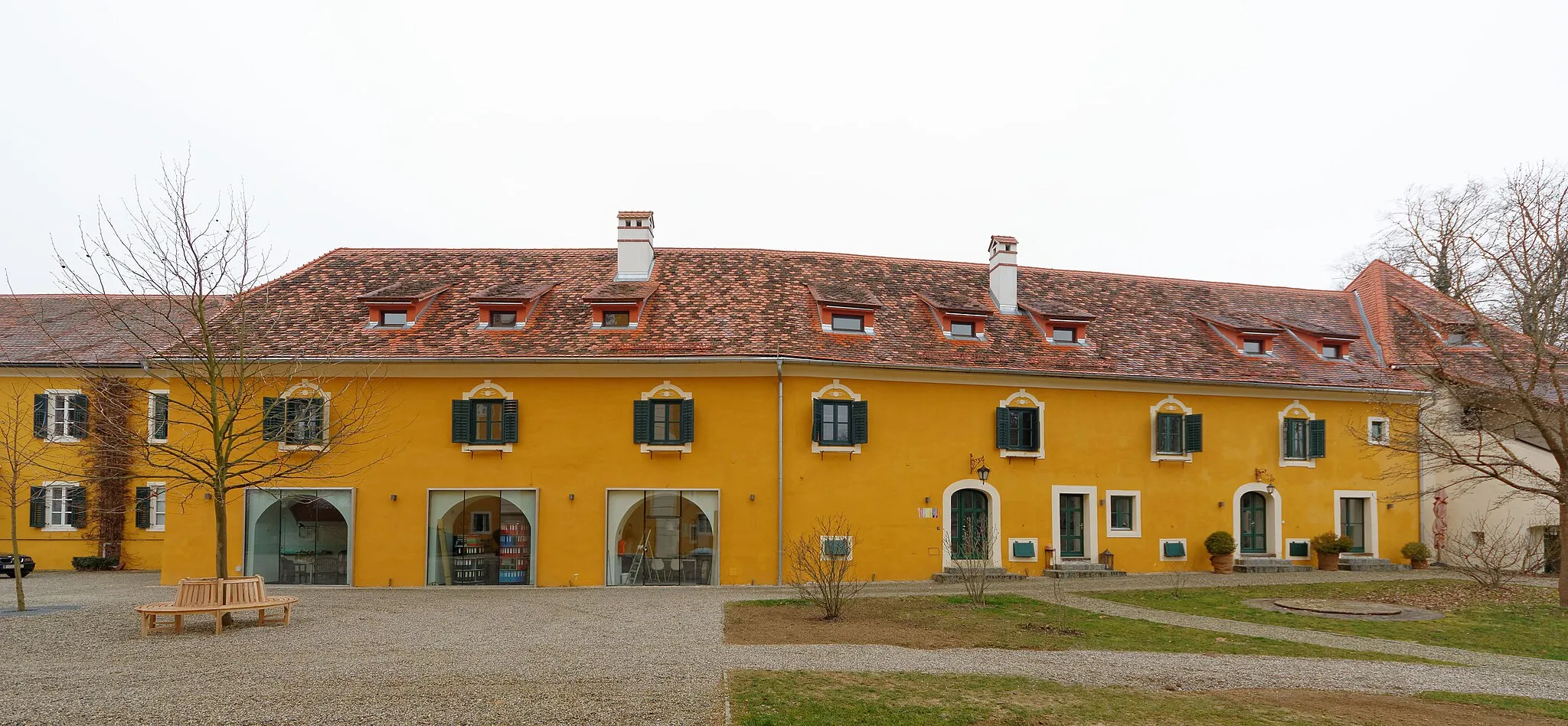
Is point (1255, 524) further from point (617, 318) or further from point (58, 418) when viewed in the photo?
point (58, 418)

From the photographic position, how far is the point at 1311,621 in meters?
17.2

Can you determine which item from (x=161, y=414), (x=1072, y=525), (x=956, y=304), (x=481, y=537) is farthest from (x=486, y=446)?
(x=1072, y=525)

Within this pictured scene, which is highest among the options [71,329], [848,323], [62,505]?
[71,329]

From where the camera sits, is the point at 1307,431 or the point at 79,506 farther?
the point at 79,506

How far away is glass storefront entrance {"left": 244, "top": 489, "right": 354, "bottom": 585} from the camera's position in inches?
912

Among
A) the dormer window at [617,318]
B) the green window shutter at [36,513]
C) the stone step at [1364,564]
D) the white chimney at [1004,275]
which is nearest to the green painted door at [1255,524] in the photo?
the stone step at [1364,564]

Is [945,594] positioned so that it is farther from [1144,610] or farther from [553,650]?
[553,650]

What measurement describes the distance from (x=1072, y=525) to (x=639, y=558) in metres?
10.6

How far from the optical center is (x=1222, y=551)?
25719 mm

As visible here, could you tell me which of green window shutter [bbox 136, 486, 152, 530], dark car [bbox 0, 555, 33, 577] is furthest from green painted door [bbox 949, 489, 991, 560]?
dark car [bbox 0, 555, 33, 577]

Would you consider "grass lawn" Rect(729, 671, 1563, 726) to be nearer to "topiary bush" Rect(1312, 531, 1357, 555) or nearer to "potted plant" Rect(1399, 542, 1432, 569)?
"topiary bush" Rect(1312, 531, 1357, 555)

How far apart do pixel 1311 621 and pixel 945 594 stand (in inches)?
261

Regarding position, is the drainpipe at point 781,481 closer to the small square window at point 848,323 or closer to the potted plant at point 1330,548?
the small square window at point 848,323

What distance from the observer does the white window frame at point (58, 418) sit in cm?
2909
